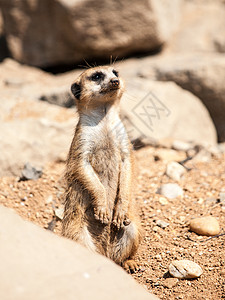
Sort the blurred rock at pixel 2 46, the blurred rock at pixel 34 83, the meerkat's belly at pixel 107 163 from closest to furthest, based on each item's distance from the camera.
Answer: the meerkat's belly at pixel 107 163 < the blurred rock at pixel 34 83 < the blurred rock at pixel 2 46

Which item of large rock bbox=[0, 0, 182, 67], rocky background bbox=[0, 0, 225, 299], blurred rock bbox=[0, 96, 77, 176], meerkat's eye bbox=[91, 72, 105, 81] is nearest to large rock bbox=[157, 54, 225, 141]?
rocky background bbox=[0, 0, 225, 299]

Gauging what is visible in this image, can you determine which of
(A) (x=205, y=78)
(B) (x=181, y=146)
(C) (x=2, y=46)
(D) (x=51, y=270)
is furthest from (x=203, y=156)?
(C) (x=2, y=46)

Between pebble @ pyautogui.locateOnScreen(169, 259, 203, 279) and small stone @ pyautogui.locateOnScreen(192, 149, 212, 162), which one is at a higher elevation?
pebble @ pyautogui.locateOnScreen(169, 259, 203, 279)

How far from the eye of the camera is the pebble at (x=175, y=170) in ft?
13.7

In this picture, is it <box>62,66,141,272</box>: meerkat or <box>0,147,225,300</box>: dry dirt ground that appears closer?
<box>0,147,225,300</box>: dry dirt ground

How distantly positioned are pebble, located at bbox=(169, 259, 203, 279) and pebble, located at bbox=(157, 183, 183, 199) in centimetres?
109

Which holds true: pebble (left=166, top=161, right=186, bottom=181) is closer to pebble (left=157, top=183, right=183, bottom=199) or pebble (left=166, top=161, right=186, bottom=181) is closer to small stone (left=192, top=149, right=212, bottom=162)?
pebble (left=157, top=183, right=183, bottom=199)

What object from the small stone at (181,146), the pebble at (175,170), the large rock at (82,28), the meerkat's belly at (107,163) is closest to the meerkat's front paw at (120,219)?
the meerkat's belly at (107,163)

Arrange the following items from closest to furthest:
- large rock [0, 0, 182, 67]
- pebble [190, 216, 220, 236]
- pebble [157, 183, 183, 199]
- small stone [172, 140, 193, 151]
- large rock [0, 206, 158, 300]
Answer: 1. large rock [0, 206, 158, 300]
2. pebble [190, 216, 220, 236]
3. pebble [157, 183, 183, 199]
4. small stone [172, 140, 193, 151]
5. large rock [0, 0, 182, 67]

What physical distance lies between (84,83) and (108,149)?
0.57 meters

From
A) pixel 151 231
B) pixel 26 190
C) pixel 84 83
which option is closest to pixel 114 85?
Result: pixel 84 83

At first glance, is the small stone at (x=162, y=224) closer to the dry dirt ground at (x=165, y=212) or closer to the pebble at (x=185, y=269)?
the dry dirt ground at (x=165, y=212)

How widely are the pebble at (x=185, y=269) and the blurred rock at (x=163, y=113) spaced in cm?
236

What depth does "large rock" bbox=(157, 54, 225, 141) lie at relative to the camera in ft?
19.3
